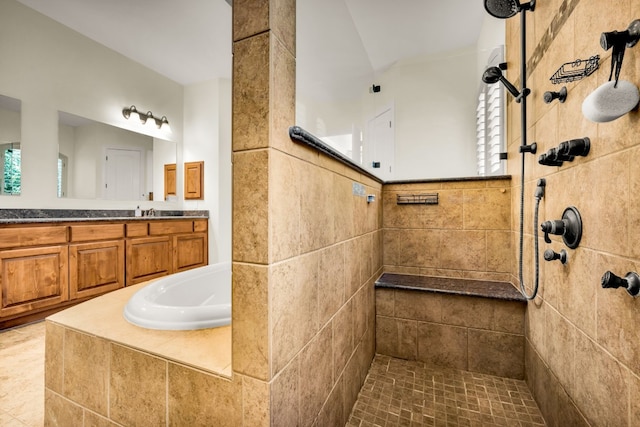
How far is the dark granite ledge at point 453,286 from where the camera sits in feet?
5.15

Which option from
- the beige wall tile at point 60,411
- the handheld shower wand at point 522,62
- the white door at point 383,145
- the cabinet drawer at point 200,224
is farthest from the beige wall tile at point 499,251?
the cabinet drawer at point 200,224

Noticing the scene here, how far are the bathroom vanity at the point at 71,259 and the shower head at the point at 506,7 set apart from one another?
332 centimetres

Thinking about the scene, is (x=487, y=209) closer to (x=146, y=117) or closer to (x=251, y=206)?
(x=251, y=206)

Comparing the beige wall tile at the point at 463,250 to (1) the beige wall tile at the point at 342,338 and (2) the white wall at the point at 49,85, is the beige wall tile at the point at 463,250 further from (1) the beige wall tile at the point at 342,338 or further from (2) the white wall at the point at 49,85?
(2) the white wall at the point at 49,85

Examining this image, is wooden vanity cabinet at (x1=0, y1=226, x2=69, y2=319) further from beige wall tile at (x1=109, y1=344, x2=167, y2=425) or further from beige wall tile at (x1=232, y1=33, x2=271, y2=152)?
beige wall tile at (x1=232, y1=33, x2=271, y2=152)

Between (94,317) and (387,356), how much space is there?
156 centimetres

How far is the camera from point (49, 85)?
275cm

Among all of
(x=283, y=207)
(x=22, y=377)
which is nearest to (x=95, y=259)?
(x=22, y=377)

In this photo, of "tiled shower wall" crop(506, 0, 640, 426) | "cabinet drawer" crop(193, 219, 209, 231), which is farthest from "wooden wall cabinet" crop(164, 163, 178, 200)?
"tiled shower wall" crop(506, 0, 640, 426)

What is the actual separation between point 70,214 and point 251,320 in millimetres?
3271

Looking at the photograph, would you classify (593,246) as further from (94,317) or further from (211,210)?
(211,210)

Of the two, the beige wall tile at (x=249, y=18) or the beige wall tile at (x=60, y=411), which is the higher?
the beige wall tile at (x=249, y=18)

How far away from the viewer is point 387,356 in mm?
1761

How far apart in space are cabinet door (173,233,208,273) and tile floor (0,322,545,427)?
67.1 inches
